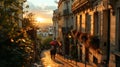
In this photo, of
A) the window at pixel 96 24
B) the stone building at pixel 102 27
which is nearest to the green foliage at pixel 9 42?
the stone building at pixel 102 27

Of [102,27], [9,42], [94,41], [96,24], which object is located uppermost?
[96,24]

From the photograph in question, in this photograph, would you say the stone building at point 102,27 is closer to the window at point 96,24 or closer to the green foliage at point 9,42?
the window at point 96,24

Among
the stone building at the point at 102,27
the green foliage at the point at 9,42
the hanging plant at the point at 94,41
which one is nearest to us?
the green foliage at the point at 9,42

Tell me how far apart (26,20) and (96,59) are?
766 cm

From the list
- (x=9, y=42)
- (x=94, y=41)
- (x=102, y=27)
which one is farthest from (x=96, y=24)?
(x=9, y=42)

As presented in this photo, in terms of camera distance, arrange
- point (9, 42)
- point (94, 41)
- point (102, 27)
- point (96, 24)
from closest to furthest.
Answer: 1. point (9, 42)
2. point (102, 27)
3. point (94, 41)
4. point (96, 24)

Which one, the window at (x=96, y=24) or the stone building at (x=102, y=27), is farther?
the window at (x=96, y=24)

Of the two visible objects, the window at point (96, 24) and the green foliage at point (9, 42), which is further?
the window at point (96, 24)

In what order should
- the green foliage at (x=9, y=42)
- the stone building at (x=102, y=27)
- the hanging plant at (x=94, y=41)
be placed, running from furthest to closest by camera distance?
the hanging plant at (x=94, y=41) → the stone building at (x=102, y=27) → the green foliage at (x=9, y=42)

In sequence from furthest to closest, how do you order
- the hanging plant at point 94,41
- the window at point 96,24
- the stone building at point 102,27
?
the window at point 96,24
the hanging plant at point 94,41
the stone building at point 102,27

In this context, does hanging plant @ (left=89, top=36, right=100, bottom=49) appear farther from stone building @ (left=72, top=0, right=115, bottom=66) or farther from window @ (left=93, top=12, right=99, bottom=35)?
window @ (left=93, top=12, right=99, bottom=35)

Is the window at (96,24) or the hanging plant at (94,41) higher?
the window at (96,24)

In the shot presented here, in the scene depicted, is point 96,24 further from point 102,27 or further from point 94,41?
point 102,27

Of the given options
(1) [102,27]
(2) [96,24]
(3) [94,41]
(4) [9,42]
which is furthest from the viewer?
(2) [96,24]
